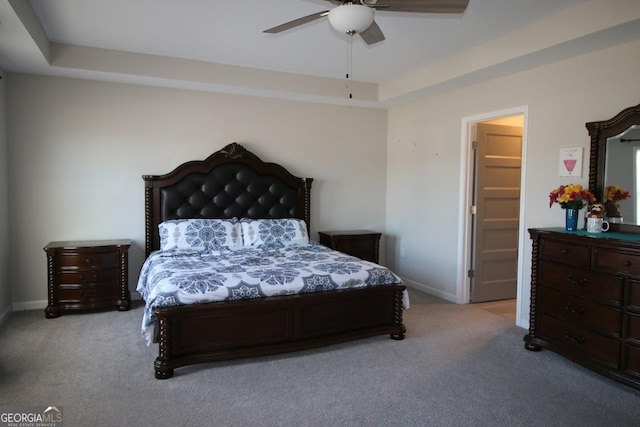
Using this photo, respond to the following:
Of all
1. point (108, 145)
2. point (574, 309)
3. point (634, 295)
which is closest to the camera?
point (634, 295)

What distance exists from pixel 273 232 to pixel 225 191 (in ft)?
2.55

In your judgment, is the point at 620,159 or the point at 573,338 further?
the point at 620,159

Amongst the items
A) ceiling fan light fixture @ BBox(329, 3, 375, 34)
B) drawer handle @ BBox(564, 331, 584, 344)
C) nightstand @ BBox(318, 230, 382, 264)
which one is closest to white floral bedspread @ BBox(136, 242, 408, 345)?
nightstand @ BBox(318, 230, 382, 264)

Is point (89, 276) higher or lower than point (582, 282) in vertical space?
lower

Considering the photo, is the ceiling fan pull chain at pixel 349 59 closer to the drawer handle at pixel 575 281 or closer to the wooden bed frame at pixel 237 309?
the wooden bed frame at pixel 237 309

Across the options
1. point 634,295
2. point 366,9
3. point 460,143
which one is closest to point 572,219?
point 634,295

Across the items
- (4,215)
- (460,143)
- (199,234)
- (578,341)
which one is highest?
(460,143)

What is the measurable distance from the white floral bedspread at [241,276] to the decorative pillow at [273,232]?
0.34 m

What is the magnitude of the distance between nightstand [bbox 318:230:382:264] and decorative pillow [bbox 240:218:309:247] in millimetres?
435

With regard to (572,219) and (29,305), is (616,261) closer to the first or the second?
(572,219)

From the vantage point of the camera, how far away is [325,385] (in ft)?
9.18

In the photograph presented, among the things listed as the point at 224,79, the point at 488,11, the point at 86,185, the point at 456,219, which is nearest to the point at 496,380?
the point at 456,219

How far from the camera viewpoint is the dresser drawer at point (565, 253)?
300cm

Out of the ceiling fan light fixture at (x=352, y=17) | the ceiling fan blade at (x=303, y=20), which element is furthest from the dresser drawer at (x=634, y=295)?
the ceiling fan blade at (x=303, y=20)
